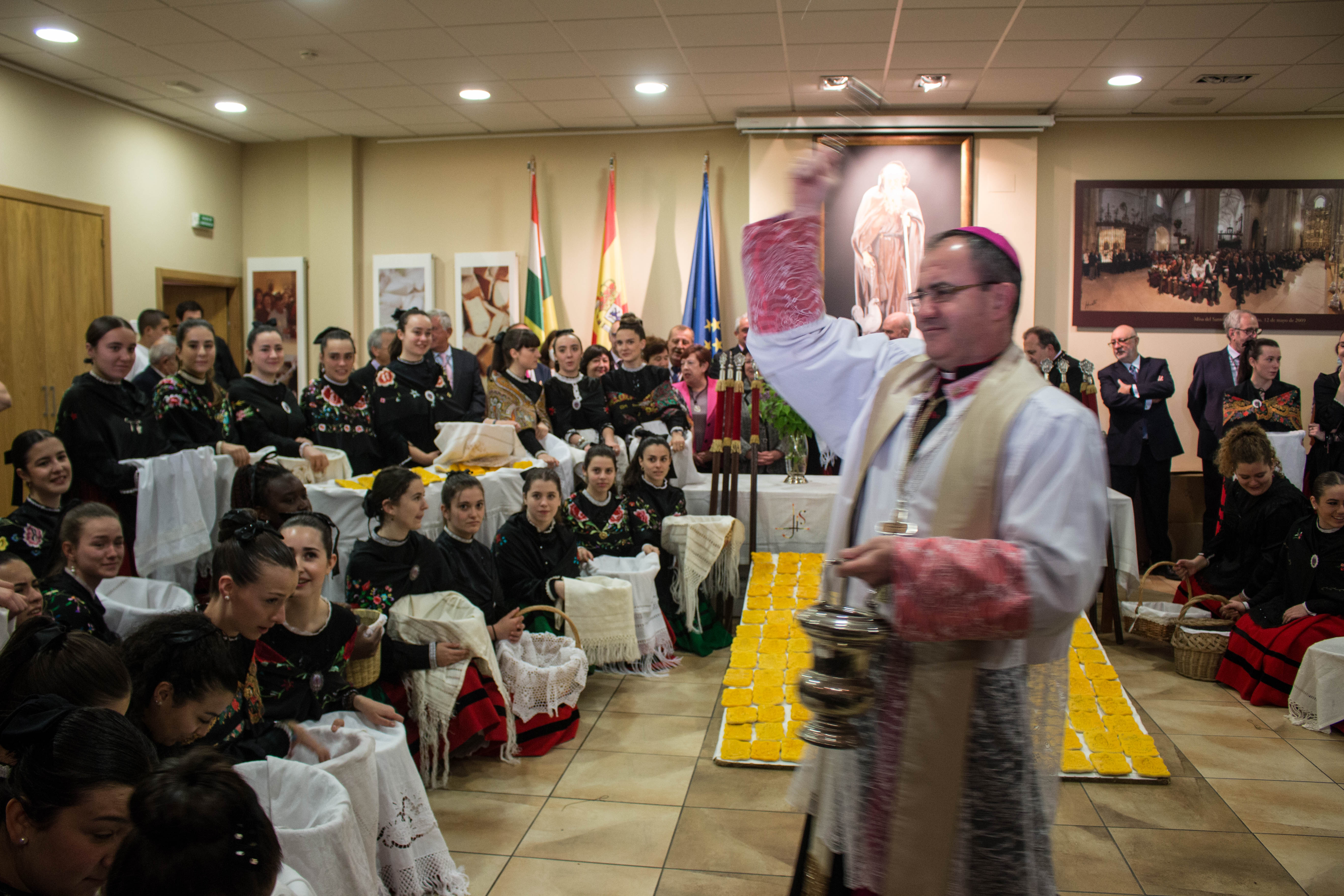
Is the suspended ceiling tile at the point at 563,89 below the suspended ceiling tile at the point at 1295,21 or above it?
above

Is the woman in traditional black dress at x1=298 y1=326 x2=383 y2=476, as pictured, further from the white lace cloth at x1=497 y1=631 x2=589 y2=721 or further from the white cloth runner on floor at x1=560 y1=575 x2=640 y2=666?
the white lace cloth at x1=497 y1=631 x2=589 y2=721

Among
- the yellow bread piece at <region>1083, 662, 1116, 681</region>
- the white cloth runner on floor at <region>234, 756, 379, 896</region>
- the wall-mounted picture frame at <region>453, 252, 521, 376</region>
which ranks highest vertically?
the wall-mounted picture frame at <region>453, 252, 521, 376</region>

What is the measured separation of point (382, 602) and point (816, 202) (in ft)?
7.52

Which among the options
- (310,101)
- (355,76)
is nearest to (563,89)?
(355,76)

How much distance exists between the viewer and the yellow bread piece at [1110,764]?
325cm

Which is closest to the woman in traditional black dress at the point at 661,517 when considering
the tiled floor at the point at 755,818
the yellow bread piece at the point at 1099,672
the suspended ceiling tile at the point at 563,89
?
the tiled floor at the point at 755,818

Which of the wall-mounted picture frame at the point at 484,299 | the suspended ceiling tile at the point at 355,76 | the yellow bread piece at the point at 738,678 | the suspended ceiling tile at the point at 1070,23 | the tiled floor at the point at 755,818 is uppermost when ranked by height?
the suspended ceiling tile at the point at 355,76

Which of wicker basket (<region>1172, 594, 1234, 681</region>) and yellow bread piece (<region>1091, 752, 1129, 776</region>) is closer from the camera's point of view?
yellow bread piece (<region>1091, 752, 1129, 776</region>)

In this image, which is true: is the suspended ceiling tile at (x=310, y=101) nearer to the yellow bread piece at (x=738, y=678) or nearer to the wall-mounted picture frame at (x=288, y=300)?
the wall-mounted picture frame at (x=288, y=300)

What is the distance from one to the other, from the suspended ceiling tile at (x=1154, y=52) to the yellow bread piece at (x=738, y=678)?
4415 millimetres

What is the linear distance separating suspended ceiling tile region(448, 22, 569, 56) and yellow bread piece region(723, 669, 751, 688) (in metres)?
3.78

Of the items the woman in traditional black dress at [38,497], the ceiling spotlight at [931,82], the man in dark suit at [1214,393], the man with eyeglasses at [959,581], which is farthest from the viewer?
the man in dark suit at [1214,393]

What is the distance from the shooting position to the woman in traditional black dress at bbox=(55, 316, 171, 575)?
3.60 meters

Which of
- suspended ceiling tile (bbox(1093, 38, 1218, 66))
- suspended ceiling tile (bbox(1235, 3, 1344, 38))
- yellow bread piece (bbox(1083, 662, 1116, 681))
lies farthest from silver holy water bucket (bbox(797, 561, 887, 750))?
suspended ceiling tile (bbox(1093, 38, 1218, 66))
